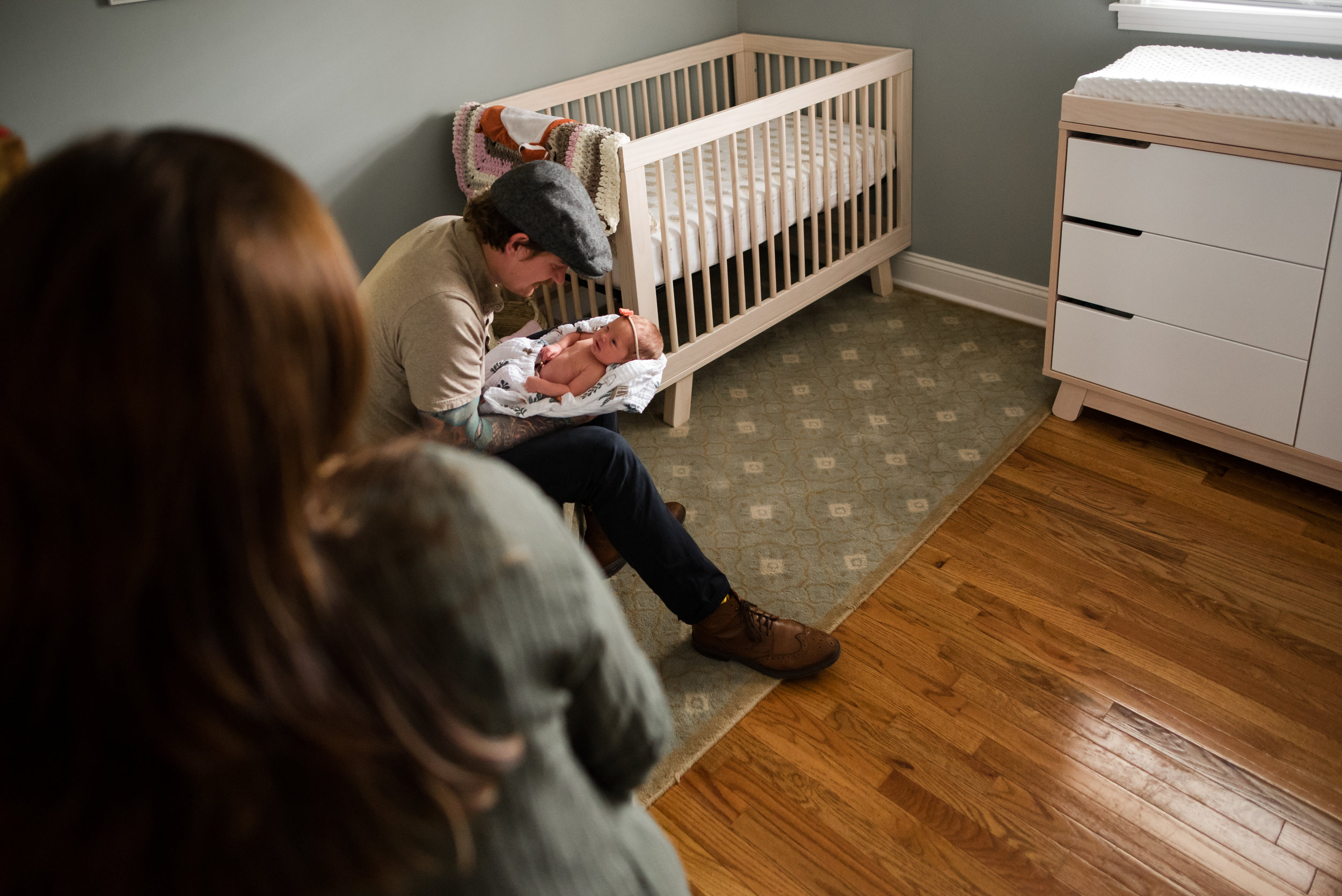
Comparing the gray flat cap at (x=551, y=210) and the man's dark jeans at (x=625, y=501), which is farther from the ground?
the gray flat cap at (x=551, y=210)

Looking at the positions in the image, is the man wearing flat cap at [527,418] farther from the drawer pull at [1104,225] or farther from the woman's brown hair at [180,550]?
the drawer pull at [1104,225]

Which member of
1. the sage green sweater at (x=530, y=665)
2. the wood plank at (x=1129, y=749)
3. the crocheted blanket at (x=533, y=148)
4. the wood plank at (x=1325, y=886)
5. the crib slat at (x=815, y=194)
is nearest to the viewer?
the sage green sweater at (x=530, y=665)

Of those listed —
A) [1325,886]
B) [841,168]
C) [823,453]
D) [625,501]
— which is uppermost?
[841,168]

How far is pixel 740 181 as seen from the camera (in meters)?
2.73

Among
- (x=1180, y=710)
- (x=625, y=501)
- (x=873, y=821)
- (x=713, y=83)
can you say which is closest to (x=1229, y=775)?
(x=1180, y=710)

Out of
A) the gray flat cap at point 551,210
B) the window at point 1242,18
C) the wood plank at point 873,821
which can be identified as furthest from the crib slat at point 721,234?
the wood plank at point 873,821

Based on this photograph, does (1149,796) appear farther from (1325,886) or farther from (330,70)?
(330,70)

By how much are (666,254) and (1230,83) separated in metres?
1.28

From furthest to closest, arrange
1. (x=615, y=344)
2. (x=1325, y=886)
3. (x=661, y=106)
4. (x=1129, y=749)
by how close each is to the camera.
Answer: (x=661, y=106)
(x=615, y=344)
(x=1129, y=749)
(x=1325, y=886)

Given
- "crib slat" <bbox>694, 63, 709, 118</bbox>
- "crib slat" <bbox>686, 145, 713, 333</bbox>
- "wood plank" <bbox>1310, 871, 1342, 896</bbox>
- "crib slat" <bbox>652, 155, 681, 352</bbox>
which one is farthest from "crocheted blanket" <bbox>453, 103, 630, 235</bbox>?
"wood plank" <bbox>1310, 871, 1342, 896</bbox>

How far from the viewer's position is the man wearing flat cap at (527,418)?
1.55 meters

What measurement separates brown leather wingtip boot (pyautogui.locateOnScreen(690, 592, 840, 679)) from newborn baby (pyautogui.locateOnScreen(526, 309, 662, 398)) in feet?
1.66

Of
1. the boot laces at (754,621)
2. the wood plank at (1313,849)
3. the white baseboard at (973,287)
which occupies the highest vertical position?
the white baseboard at (973,287)

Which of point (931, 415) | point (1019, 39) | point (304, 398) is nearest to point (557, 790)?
point (304, 398)
